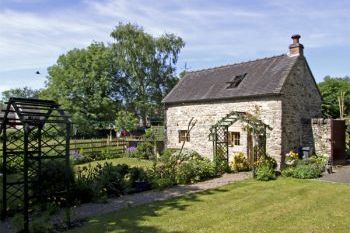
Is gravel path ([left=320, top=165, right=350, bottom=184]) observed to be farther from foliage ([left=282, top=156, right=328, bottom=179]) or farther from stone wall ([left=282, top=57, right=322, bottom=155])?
stone wall ([left=282, top=57, right=322, bottom=155])

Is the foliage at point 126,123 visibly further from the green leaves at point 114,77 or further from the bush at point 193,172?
the bush at point 193,172

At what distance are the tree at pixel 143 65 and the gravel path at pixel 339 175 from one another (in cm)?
2746

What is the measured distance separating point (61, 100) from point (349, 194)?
35950mm

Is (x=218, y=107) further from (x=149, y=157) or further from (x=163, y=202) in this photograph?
Result: (x=163, y=202)

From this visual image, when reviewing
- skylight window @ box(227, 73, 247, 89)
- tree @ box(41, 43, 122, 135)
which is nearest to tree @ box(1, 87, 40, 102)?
tree @ box(41, 43, 122, 135)

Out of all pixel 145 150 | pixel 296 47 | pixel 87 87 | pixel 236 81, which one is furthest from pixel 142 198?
pixel 87 87

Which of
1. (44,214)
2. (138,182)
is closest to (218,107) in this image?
(138,182)

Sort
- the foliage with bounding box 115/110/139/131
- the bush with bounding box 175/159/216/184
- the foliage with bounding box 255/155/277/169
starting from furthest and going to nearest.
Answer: the foliage with bounding box 115/110/139/131 → the foliage with bounding box 255/155/277/169 → the bush with bounding box 175/159/216/184

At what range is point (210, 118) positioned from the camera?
21172 millimetres

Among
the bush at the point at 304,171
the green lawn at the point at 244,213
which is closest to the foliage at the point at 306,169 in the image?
the bush at the point at 304,171

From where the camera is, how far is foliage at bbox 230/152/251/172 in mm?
17625

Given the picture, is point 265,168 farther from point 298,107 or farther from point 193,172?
point 298,107

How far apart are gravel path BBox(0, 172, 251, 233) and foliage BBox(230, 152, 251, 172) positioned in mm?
1677

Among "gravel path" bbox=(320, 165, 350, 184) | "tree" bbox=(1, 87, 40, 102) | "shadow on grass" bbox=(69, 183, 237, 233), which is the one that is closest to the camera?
"shadow on grass" bbox=(69, 183, 237, 233)
